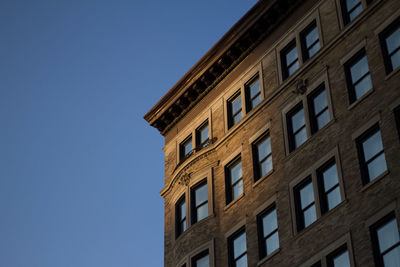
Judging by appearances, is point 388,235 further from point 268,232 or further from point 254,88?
point 254,88

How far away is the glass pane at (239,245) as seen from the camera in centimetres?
3609

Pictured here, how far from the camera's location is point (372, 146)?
A: 31422mm

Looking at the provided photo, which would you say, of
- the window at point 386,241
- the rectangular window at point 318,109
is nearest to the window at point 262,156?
the rectangular window at point 318,109

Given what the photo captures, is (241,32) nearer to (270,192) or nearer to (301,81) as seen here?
(301,81)

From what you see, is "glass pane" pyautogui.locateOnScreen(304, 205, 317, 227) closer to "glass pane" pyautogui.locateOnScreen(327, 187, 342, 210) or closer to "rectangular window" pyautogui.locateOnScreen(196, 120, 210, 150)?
"glass pane" pyautogui.locateOnScreen(327, 187, 342, 210)

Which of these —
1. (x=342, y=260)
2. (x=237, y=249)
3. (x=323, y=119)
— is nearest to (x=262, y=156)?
(x=323, y=119)

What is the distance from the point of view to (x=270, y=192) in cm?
3566

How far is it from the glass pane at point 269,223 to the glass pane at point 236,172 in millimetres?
3942

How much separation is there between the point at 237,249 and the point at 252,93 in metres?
8.64

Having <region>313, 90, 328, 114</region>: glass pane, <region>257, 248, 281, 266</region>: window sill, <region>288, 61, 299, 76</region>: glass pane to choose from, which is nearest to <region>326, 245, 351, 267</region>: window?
<region>257, 248, 281, 266</region>: window sill

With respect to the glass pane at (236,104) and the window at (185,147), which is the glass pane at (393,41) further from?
the window at (185,147)

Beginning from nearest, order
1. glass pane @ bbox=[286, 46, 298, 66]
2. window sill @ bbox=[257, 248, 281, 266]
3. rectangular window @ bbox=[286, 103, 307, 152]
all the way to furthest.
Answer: window sill @ bbox=[257, 248, 281, 266]
rectangular window @ bbox=[286, 103, 307, 152]
glass pane @ bbox=[286, 46, 298, 66]

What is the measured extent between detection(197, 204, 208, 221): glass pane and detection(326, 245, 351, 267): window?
10135 mm

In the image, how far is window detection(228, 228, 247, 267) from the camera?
3584cm
